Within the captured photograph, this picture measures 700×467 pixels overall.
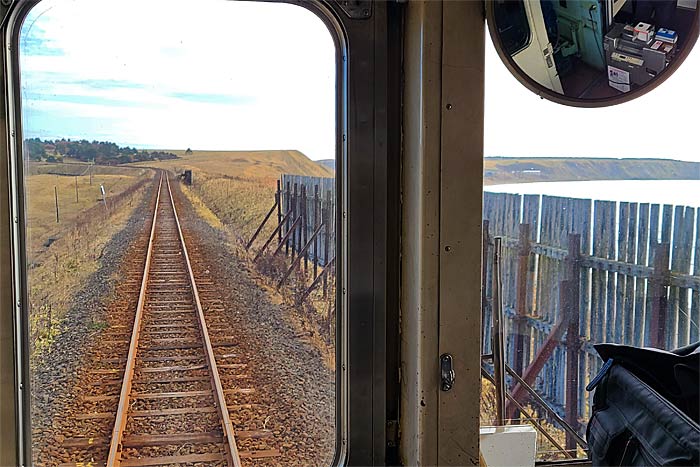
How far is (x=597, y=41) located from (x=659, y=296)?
74cm

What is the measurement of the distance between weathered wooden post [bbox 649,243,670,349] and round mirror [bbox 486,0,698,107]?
48cm

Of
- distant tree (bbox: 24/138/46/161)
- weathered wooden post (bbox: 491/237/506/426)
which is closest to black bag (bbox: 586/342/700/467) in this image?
weathered wooden post (bbox: 491/237/506/426)

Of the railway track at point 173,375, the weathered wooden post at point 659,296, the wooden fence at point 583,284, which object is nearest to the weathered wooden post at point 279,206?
the railway track at point 173,375

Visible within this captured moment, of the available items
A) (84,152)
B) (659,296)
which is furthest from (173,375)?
(659,296)

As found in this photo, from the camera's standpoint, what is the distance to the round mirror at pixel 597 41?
5.21 ft

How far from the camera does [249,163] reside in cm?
172

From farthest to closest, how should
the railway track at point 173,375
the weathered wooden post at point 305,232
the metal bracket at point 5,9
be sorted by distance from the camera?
the weathered wooden post at point 305,232
the railway track at point 173,375
the metal bracket at point 5,9

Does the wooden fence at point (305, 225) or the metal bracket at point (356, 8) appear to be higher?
the metal bracket at point (356, 8)

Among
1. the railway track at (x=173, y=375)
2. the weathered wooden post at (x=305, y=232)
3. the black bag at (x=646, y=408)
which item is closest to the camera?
the black bag at (x=646, y=408)

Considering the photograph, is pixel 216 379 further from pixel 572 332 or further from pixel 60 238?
pixel 572 332

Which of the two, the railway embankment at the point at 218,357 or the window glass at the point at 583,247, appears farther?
the window glass at the point at 583,247

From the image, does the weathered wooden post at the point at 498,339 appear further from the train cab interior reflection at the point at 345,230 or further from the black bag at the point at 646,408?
the black bag at the point at 646,408

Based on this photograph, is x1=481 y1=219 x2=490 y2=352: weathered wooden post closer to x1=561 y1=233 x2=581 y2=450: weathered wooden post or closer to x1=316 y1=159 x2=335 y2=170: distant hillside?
x1=561 y1=233 x2=581 y2=450: weathered wooden post

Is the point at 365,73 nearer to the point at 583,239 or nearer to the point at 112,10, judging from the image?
the point at 112,10
